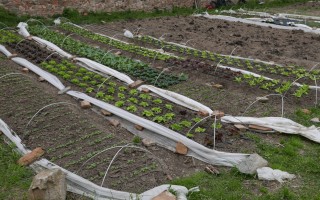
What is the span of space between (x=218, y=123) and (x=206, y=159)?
119cm

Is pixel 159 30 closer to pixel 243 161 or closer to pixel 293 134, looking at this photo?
pixel 293 134

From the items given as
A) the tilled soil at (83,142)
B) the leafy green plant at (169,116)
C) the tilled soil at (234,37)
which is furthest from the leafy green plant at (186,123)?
the tilled soil at (234,37)

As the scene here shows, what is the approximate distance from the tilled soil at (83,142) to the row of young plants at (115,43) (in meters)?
3.73

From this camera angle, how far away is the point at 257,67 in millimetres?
10125

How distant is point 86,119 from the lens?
22.5 ft

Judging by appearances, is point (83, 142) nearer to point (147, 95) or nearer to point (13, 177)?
point (13, 177)

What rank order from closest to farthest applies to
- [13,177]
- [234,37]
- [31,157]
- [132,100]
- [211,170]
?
[13,177]
[211,170]
[31,157]
[132,100]
[234,37]

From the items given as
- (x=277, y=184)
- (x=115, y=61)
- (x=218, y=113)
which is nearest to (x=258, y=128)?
(x=218, y=113)

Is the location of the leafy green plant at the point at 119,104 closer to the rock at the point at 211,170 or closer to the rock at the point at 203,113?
the rock at the point at 203,113

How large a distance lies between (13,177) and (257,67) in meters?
7.28

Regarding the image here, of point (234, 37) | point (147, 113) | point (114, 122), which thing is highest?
point (234, 37)

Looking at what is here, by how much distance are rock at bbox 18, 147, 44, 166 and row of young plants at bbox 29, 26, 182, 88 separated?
3622 mm

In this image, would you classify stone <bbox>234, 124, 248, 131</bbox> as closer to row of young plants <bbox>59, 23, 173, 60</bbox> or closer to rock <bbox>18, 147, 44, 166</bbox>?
rock <bbox>18, 147, 44, 166</bbox>

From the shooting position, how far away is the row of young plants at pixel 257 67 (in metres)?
9.30
